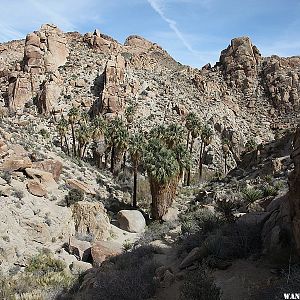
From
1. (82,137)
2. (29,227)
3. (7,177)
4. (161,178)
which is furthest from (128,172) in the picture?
(29,227)

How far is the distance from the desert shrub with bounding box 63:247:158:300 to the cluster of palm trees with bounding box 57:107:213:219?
16.4m

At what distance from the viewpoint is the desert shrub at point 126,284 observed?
10539 millimetres

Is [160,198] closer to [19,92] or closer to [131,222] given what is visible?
[131,222]

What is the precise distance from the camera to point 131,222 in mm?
27203

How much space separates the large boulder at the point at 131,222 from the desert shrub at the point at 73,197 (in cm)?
354

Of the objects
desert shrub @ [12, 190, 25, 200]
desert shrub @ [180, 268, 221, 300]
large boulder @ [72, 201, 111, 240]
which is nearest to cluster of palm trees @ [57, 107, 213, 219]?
large boulder @ [72, 201, 111, 240]

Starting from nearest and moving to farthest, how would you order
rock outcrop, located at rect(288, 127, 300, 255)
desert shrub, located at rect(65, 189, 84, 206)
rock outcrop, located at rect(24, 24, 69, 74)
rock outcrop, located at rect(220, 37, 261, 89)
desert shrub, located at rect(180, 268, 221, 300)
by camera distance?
desert shrub, located at rect(180, 268, 221, 300), rock outcrop, located at rect(288, 127, 300, 255), desert shrub, located at rect(65, 189, 84, 206), rock outcrop, located at rect(24, 24, 69, 74), rock outcrop, located at rect(220, 37, 261, 89)

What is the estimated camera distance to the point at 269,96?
86.2 metres

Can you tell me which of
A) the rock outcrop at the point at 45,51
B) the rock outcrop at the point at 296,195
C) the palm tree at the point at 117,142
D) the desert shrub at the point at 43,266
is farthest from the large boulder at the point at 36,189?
the rock outcrop at the point at 45,51

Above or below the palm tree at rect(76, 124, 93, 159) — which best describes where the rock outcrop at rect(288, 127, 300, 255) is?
below

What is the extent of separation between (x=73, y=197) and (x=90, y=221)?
9.63 feet

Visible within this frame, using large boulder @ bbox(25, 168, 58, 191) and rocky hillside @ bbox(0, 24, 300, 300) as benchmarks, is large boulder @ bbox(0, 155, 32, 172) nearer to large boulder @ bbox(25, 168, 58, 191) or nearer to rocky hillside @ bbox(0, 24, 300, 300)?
rocky hillside @ bbox(0, 24, 300, 300)

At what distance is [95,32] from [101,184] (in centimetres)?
5824

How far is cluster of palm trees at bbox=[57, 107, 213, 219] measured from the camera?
30.7 m
